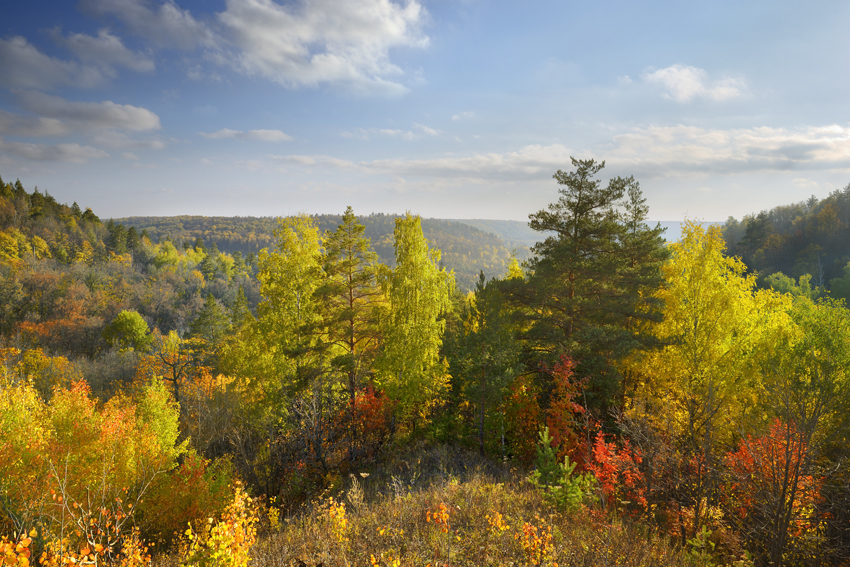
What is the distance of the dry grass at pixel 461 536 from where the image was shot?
7281 millimetres

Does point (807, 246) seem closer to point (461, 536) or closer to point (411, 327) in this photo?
point (411, 327)

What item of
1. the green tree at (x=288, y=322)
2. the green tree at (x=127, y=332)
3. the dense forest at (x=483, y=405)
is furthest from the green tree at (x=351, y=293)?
the green tree at (x=127, y=332)

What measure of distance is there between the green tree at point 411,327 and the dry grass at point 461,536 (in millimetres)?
5798

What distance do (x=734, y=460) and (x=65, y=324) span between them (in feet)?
226

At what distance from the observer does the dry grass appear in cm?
728

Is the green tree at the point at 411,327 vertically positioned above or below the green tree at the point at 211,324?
above

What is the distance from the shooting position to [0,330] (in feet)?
161

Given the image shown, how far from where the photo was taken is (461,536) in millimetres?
8227

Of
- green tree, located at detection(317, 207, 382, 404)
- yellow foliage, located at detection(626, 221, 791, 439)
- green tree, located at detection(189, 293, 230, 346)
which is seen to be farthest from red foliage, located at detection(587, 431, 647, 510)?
green tree, located at detection(189, 293, 230, 346)

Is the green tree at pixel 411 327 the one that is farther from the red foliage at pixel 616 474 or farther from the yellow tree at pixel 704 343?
the yellow tree at pixel 704 343

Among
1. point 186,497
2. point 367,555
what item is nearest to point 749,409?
point 367,555

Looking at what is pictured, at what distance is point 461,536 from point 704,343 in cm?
1128

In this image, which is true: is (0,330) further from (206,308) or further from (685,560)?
(685,560)

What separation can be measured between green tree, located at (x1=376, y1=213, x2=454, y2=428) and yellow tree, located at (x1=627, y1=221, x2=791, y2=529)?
328 inches
